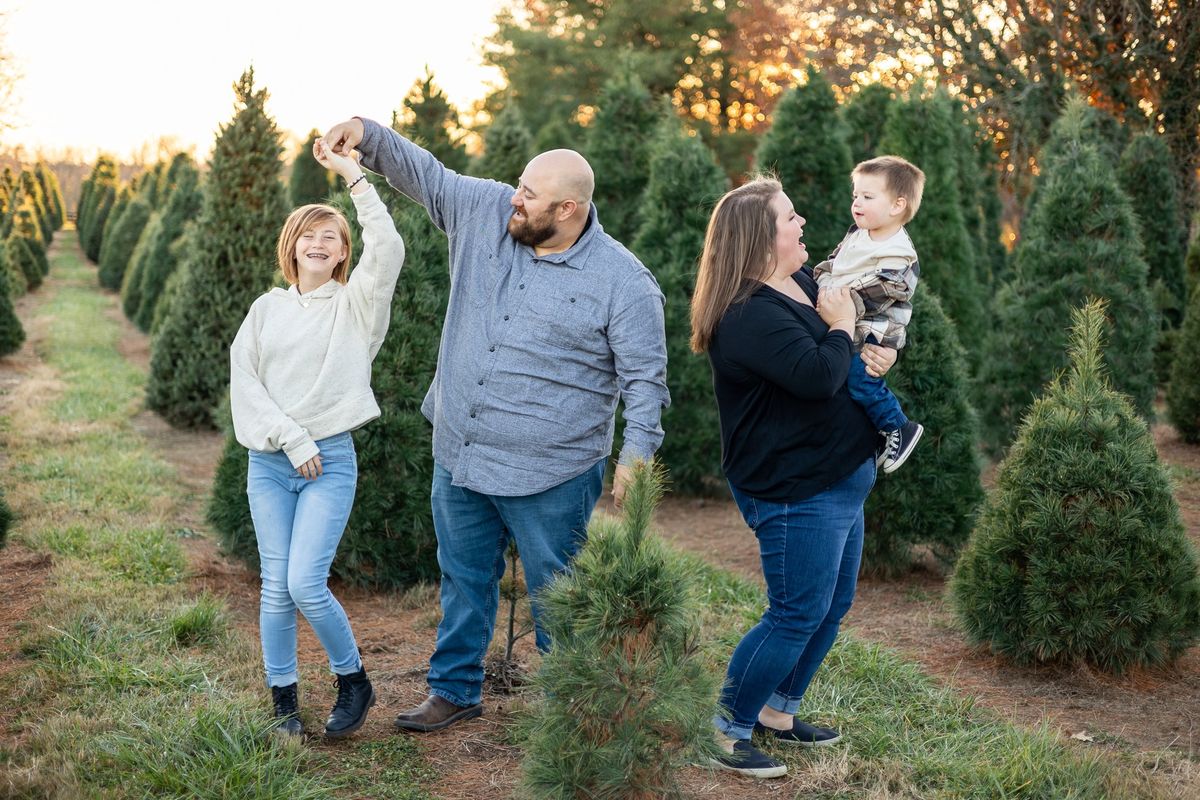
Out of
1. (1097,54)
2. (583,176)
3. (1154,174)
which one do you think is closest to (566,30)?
(1097,54)

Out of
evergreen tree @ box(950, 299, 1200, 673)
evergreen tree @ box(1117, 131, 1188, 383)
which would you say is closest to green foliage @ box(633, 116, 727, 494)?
evergreen tree @ box(950, 299, 1200, 673)

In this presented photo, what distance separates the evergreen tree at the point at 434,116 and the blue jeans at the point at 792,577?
9126mm

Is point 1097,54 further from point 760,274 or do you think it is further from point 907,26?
point 760,274

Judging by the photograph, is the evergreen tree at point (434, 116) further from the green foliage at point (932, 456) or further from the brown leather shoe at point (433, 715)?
the brown leather shoe at point (433, 715)

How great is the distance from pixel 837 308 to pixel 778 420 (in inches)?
14.7

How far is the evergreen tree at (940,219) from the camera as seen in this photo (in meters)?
8.73

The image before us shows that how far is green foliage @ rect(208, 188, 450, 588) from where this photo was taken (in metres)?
5.30

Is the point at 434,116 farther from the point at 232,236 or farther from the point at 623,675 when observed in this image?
the point at 623,675

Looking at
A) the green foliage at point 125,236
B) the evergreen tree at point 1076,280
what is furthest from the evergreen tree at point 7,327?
the green foliage at point 125,236

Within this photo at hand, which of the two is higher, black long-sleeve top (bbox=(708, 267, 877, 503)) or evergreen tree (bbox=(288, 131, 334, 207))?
evergreen tree (bbox=(288, 131, 334, 207))

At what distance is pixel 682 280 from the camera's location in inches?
313

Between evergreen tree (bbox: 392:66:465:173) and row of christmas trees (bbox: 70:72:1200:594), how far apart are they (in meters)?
0.02

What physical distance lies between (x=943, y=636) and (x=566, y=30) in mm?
26195

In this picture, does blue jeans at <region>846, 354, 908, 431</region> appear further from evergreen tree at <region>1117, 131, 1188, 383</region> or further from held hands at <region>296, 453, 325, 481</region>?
evergreen tree at <region>1117, 131, 1188, 383</region>
